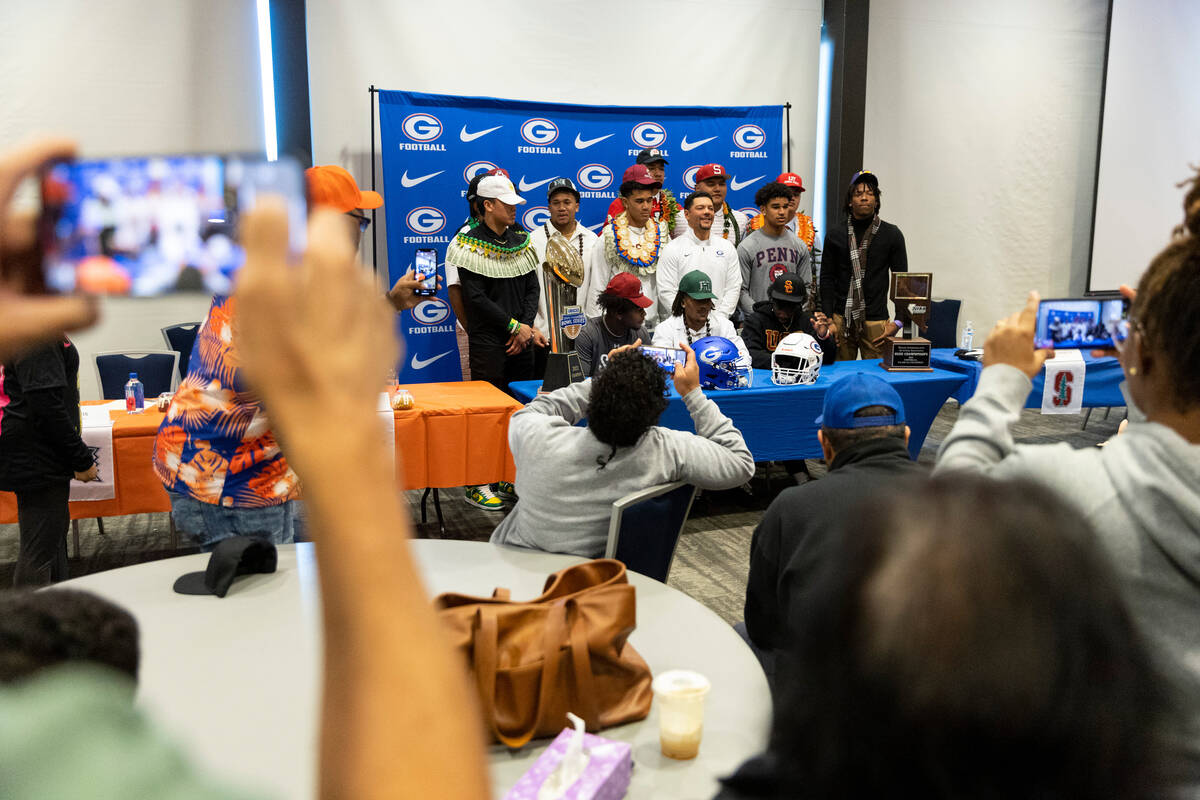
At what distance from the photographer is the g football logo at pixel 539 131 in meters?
6.51

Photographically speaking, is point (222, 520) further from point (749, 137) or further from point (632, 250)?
point (749, 137)

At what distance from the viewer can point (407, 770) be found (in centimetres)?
31

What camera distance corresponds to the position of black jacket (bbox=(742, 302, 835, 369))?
473 centimetres

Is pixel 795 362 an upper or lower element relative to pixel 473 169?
lower

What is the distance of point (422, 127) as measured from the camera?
6176 mm

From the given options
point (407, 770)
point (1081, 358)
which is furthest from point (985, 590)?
point (1081, 358)

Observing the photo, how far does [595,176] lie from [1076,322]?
Result: 17.3 feet

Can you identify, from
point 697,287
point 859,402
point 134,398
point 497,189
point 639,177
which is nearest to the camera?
point 859,402

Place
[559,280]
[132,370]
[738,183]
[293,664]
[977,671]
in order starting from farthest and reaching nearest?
[738,183] → [559,280] → [132,370] → [293,664] → [977,671]

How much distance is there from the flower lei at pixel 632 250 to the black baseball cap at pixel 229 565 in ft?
13.2

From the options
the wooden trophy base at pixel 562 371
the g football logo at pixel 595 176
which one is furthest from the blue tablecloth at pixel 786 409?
the g football logo at pixel 595 176

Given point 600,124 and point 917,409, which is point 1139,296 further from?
point 600,124

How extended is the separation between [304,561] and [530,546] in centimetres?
54

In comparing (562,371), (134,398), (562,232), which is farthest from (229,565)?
(562,232)
